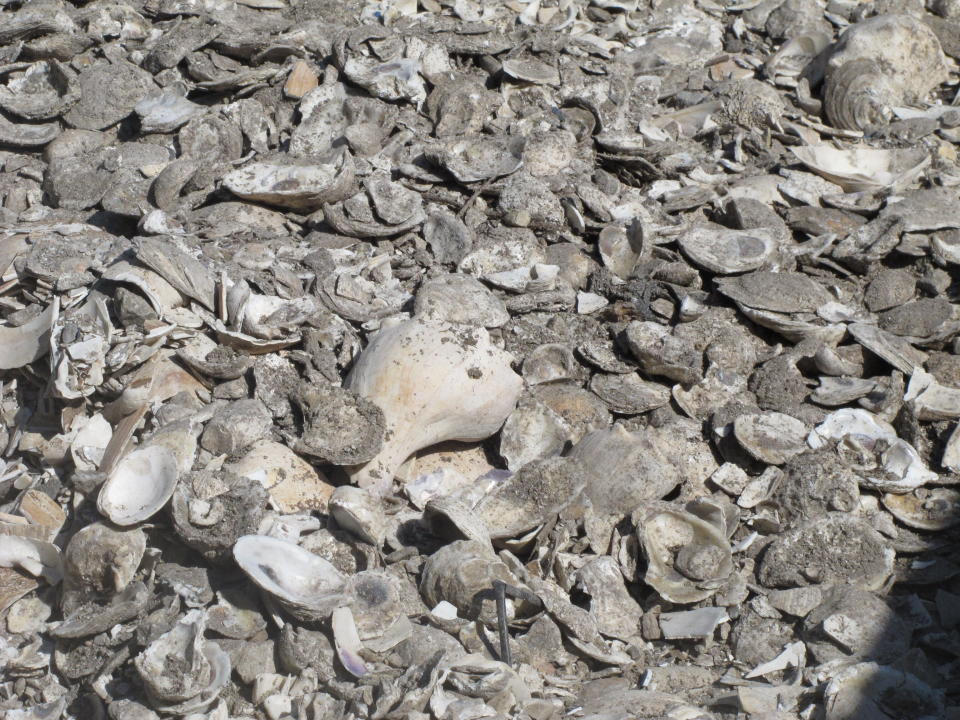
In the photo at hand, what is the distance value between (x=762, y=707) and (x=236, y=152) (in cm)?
342

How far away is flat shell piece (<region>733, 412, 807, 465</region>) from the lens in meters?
3.34

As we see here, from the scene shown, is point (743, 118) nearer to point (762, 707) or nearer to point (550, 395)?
point (550, 395)

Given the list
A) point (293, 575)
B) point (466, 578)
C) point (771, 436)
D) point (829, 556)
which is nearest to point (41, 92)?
point (293, 575)

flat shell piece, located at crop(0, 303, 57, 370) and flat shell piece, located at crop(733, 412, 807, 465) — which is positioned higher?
flat shell piece, located at crop(733, 412, 807, 465)

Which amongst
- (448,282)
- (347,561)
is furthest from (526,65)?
(347,561)

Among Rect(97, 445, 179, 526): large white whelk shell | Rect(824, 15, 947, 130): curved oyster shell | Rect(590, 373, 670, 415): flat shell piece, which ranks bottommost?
Rect(97, 445, 179, 526): large white whelk shell

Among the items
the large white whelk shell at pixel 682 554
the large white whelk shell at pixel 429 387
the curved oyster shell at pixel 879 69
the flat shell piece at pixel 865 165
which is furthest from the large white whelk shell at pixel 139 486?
the curved oyster shell at pixel 879 69

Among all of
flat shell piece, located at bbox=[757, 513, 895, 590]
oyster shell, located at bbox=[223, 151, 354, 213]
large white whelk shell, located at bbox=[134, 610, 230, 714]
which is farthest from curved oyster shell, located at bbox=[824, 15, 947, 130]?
large white whelk shell, located at bbox=[134, 610, 230, 714]

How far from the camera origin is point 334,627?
259 cm

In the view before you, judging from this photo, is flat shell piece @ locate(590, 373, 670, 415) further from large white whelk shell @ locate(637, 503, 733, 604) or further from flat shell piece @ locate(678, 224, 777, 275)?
flat shell piece @ locate(678, 224, 777, 275)

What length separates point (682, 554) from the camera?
2.96 meters

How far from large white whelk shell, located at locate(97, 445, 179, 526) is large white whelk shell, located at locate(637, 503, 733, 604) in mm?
1473

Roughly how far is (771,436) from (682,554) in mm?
685

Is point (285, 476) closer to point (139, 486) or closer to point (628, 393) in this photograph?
point (139, 486)
